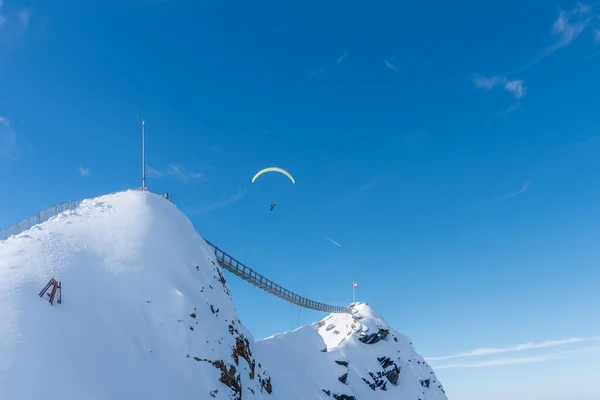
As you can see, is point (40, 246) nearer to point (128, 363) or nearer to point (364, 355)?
Answer: point (128, 363)

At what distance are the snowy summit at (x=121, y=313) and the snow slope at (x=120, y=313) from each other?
67mm

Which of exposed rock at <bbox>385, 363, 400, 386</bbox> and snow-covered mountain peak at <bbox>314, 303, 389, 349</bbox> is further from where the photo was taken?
snow-covered mountain peak at <bbox>314, 303, 389, 349</bbox>

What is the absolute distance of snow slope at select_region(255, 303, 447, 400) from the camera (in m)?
53.2

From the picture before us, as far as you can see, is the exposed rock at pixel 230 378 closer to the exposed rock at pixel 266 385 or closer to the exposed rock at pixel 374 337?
the exposed rock at pixel 266 385

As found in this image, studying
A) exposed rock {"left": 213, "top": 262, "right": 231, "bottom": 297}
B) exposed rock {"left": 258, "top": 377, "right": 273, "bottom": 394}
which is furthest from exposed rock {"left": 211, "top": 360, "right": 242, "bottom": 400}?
exposed rock {"left": 213, "top": 262, "right": 231, "bottom": 297}

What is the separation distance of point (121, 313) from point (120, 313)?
0.09 metres

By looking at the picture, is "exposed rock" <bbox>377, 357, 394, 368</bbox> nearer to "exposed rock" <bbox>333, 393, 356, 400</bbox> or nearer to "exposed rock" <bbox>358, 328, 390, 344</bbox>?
"exposed rock" <bbox>358, 328, 390, 344</bbox>

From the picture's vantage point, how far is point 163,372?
23484mm

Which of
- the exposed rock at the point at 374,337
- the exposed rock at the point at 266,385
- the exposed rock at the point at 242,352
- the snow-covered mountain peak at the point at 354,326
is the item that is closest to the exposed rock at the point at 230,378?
the exposed rock at the point at 242,352

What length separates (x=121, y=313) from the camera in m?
24.7

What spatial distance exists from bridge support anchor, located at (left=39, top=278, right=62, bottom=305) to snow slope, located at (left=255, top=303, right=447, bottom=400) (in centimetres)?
2675

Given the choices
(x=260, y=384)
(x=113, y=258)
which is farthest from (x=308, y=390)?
(x=113, y=258)

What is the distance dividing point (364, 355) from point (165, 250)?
6311 centimetres

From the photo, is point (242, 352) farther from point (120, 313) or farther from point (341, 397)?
point (341, 397)
